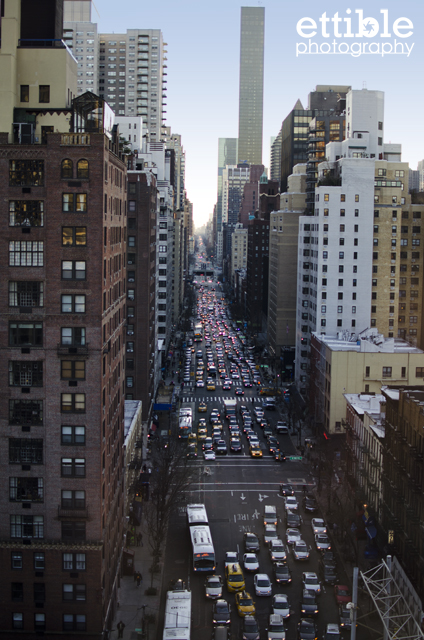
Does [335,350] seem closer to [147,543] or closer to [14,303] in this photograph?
[147,543]

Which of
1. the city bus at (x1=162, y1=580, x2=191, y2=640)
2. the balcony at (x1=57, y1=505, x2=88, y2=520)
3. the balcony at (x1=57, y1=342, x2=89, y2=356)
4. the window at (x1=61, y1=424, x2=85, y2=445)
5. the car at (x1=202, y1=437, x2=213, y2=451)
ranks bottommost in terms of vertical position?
the car at (x1=202, y1=437, x2=213, y2=451)

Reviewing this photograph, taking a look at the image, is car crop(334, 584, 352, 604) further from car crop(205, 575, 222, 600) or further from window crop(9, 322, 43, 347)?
window crop(9, 322, 43, 347)

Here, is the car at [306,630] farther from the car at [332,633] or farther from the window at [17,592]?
the window at [17,592]

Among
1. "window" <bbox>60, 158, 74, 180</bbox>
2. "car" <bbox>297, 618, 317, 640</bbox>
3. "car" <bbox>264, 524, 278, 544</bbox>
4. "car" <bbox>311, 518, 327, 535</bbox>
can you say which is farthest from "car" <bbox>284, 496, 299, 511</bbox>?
"window" <bbox>60, 158, 74, 180</bbox>

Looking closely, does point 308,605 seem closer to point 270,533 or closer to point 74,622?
point 270,533

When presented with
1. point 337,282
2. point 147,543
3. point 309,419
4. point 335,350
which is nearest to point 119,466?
point 147,543

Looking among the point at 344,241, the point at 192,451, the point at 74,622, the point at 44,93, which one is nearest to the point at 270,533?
the point at 74,622
